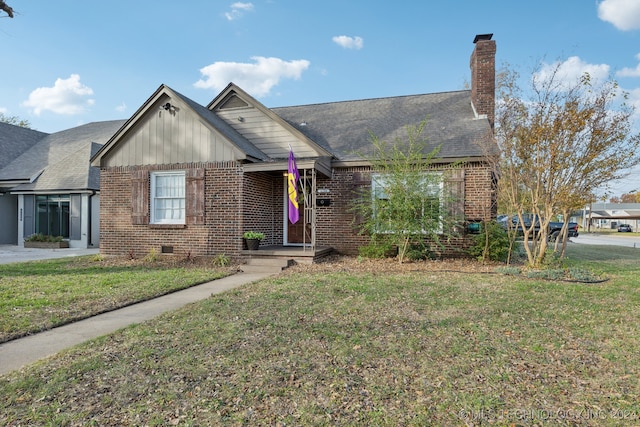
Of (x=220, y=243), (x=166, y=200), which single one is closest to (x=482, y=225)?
(x=220, y=243)

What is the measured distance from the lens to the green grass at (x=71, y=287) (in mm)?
4719

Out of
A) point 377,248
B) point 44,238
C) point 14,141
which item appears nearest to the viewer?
point 377,248

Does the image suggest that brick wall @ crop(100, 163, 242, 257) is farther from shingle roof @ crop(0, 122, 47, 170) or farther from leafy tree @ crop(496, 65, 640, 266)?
shingle roof @ crop(0, 122, 47, 170)

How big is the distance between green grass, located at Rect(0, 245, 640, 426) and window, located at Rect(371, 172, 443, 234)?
3833mm

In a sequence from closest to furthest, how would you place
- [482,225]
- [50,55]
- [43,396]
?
[43,396] < [482,225] < [50,55]

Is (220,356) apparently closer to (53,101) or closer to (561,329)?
(561,329)

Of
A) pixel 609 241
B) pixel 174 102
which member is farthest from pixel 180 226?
pixel 609 241

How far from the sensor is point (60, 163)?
17.1 meters

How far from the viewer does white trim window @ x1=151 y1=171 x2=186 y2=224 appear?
418 inches

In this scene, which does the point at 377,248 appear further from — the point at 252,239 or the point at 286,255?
the point at 252,239

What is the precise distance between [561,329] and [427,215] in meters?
5.06

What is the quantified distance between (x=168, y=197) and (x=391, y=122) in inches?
313

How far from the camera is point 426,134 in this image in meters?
11.4

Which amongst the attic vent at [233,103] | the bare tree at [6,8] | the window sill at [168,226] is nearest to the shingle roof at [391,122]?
the attic vent at [233,103]
